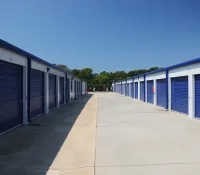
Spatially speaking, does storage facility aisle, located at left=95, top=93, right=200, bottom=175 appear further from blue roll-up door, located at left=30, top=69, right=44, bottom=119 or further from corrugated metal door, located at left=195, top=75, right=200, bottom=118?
Result: blue roll-up door, located at left=30, top=69, right=44, bottom=119

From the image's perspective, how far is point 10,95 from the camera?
897cm

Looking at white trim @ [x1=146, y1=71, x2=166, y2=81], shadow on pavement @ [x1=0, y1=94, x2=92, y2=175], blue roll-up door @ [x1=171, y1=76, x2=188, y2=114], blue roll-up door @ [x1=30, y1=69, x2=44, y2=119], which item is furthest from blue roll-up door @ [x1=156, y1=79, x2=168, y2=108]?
shadow on pavement @ [x1=0, y1=94, x2=92, y2=175]

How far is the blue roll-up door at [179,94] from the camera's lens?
13695 millimetres

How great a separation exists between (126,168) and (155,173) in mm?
619

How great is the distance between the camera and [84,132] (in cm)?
883

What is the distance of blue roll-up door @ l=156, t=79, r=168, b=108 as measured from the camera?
58.5 feet

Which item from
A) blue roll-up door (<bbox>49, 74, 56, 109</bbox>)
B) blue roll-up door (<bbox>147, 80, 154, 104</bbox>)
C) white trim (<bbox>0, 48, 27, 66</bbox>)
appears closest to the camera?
white trim (<bbox>0, 48, 27, 66</bbox>)

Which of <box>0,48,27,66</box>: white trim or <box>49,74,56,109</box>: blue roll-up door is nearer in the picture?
<box>0,48,27,66</box>: white trim

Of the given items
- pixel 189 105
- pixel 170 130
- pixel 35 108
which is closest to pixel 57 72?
pixel 35 108

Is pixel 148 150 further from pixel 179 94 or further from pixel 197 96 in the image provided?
pixel 179 94

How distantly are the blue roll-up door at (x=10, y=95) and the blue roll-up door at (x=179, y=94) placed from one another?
29.3ft

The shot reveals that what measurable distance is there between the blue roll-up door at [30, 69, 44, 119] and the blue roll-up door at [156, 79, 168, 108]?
8.73m

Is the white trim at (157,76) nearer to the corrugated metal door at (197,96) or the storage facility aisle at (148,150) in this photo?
the corrugated metal door at (197,96)

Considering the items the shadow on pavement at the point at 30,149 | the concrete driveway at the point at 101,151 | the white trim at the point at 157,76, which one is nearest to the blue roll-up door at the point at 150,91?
the white trim at the point at 157,76
